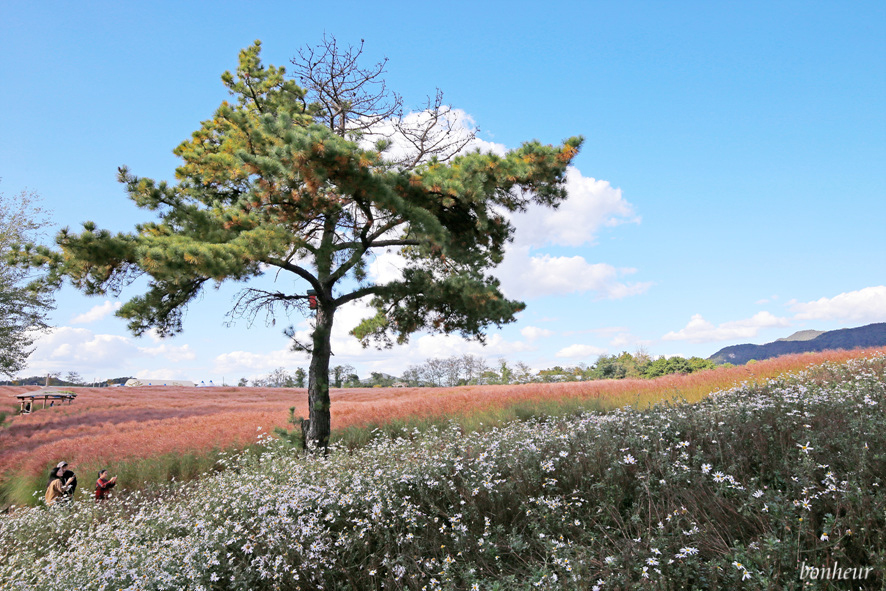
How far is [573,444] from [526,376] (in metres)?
41.0

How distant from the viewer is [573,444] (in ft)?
17.1

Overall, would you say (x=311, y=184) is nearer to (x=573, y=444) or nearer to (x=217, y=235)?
(x=217, y=235)

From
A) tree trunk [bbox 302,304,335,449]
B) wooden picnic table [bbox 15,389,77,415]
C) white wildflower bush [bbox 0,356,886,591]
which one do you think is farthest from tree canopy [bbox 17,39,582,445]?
wooden picnic table [bbox 15,389,77,415]

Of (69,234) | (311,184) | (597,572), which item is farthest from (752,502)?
(69,234)

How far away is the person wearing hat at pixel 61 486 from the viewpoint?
894 cm

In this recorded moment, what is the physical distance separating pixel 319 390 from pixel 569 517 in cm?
706

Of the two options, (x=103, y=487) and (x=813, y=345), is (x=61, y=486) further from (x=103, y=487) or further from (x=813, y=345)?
(x=813, y=345)

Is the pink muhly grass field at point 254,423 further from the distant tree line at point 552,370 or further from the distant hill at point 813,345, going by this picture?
the distant tree line at point 552,370

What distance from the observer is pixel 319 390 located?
10.0 metres

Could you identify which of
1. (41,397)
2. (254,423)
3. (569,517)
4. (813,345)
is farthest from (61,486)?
(813,345)

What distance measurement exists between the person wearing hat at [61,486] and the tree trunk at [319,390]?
4584 millimetres

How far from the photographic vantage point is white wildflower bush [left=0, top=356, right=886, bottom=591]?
307cm

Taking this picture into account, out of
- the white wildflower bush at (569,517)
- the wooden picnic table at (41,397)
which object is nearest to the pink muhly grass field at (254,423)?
the white wildflower bush at (569,517)

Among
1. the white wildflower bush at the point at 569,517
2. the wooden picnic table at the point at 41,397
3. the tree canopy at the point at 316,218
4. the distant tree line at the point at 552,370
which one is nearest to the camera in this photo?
the white wildflower bush at the point at 569,517
